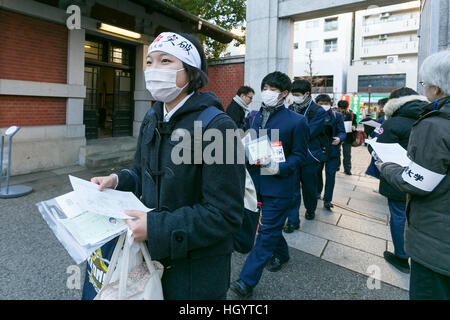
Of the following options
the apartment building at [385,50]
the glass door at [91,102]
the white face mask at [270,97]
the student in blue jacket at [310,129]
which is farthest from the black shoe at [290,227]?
the apartment building at [385,50]

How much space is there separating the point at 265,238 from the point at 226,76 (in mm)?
8067

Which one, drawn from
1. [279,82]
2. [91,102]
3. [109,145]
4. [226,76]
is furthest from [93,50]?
[279,82]

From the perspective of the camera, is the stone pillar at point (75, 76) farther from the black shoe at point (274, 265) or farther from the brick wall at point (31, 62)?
the black shoe at point (274, 265)

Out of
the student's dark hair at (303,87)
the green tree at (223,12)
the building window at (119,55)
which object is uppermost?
the green tree at (223,12)

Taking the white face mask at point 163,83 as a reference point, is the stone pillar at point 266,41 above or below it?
above

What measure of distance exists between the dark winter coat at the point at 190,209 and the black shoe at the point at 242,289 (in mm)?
1307

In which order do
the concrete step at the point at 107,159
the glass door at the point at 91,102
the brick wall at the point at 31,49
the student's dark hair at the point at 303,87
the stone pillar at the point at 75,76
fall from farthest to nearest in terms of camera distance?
the glass door at the point at 91,102, the concrete step at the point at 107,159, the stone pillar at the point at 75,76, the brick wall at the point at 31,49, the student's dark hair at the point at 303,87

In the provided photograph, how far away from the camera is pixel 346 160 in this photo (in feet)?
27.7

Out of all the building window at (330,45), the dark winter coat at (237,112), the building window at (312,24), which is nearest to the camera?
the dark winter coat at (237,112)

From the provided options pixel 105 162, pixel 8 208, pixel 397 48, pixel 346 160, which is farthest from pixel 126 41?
pixel 397 48

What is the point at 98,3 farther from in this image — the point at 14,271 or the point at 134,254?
the point at 134,254

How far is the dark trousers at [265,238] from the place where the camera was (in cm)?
271

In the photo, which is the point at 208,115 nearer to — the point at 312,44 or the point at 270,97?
the point at 270,97

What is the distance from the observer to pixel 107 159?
7.89 meters
